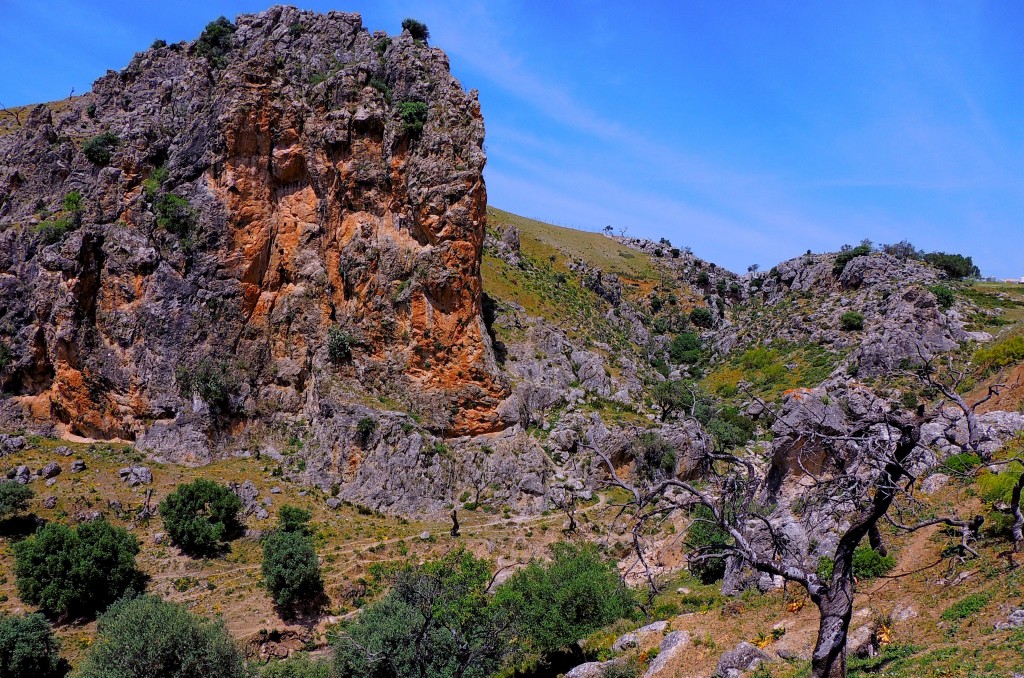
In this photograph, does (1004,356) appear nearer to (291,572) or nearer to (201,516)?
(291,572)

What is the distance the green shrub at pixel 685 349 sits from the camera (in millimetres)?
71250

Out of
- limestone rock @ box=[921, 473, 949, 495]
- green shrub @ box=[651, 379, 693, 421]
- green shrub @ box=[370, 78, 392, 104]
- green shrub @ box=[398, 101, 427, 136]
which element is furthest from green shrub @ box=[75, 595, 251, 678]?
green shrub @ box=[370, 78, 392, 104]

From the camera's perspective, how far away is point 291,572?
104 ft

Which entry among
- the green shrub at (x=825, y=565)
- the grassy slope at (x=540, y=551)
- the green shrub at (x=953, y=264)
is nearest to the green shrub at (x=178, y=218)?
the grassy slope at (x=540, y=551)

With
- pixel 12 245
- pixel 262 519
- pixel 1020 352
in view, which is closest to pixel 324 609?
pixel 262 519

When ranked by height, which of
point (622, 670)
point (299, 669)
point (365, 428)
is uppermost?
point (365, 428)

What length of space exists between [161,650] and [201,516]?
A: 14.4m

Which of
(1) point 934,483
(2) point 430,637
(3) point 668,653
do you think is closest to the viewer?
(3) point 668,653

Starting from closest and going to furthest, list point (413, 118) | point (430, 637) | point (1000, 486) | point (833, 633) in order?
point (833, 633), point (1000, 486), point (430, 637), point (413, 118)

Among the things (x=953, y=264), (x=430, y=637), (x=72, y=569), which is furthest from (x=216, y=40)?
(x=953, y=264)

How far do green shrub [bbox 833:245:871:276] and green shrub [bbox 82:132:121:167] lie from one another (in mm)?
68754

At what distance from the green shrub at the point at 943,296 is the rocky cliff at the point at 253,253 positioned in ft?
132

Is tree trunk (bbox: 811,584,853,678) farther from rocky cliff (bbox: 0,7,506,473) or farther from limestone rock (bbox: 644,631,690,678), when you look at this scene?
rocky cliff (bbox: 0,7,506,473)

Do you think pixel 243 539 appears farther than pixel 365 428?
No
